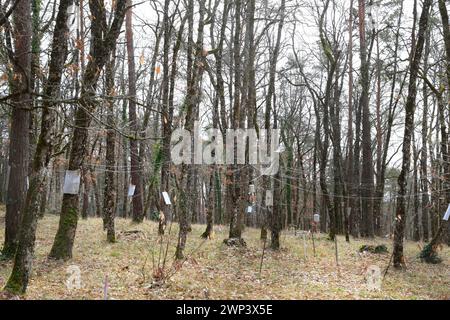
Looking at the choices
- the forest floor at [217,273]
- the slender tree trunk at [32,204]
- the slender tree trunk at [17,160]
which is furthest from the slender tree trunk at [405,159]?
the slender tree trunk at [17,160]

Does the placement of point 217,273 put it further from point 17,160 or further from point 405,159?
point 405,159

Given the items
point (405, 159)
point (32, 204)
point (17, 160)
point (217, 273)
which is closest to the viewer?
point (32, 204)

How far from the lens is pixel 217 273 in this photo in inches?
374

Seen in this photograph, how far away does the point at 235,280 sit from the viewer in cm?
904

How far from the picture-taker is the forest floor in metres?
7.46

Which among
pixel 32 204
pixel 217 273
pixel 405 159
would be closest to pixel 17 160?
pixel 32 204

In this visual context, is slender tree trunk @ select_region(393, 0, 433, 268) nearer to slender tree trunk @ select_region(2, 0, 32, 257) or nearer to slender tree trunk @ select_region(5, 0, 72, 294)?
slender tree trunk @ select_region(5, 0, 72, 294)

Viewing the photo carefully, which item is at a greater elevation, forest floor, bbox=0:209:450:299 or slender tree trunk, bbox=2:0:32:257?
slender tree trunk, bbox=2:0:32:257

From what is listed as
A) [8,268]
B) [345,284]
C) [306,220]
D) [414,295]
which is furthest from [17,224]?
[306,220]

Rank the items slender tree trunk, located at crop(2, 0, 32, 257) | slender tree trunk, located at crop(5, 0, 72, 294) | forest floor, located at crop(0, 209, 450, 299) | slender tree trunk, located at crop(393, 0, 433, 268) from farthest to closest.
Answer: slender tree trunk, located at crop(393, 0, 433, 268)
slender tree trunk, located at crop(2, 0, 32, 257)
forest floor, located at crop(0, 209, 450, 299)
slender tree trunk, located at crop(5, 0, 72, 294)

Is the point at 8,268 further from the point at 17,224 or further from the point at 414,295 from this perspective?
the point at 414,295

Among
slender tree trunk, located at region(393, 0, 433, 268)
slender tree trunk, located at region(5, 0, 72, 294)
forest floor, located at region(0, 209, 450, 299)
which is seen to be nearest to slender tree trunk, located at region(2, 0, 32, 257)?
forest floor, located at region(0, 209, 450, 299)

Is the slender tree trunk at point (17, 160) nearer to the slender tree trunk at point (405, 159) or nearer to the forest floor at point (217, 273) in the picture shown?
the forest floor at point (217, 273)
